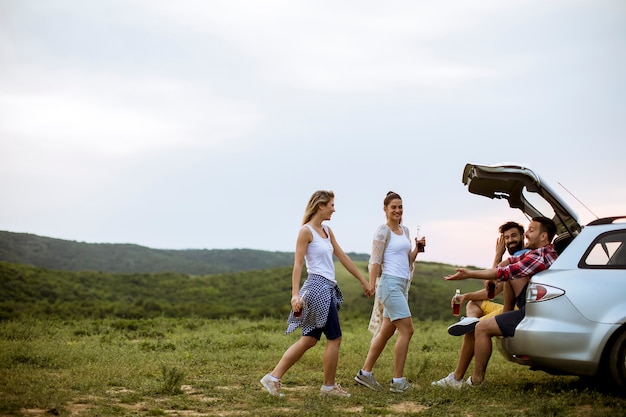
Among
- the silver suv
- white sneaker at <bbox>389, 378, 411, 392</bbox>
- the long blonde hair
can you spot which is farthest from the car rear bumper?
the long blonde hair

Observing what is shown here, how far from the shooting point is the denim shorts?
28.9ft

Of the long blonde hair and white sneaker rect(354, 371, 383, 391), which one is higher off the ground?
the long blonde hair

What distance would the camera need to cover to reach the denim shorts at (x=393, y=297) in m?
8.82

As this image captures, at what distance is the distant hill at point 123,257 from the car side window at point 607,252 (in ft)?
117

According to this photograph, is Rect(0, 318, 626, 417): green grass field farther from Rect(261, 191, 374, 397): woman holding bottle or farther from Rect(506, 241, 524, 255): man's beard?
Rect(506, 241, 524, 255): man's beard

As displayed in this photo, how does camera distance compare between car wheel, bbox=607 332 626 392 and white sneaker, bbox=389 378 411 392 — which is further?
white sneaker, bbox=389 378 411 392

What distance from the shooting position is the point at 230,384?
31.9ft

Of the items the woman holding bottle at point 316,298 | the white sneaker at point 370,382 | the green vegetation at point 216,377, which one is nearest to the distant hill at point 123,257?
the green vegetation at point 216,377

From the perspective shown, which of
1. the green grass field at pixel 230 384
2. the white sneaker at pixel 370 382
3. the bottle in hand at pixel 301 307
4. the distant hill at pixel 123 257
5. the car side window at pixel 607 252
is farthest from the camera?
the distant hill at pixel 123 257

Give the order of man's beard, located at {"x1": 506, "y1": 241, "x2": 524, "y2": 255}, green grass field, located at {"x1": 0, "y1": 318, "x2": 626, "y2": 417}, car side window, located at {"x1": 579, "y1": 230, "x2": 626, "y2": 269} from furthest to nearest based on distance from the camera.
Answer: man's beard, located at {"x1": 506, "y1": 241, "x2": 524, "y2": 255}, car side window, located at {"x1": 579, "y1": 230, "x2": 626, "y2": 269}, green grass field, located at {"x1": 0, "y1": 318, "x2": 626, "y2": 417}

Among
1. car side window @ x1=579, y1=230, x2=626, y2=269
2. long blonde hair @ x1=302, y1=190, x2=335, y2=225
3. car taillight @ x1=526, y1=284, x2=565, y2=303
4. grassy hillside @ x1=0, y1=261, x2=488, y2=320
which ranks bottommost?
grassy hillside @ x1=0, y1=261, x2=488, y2=320

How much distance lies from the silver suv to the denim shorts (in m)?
1.21

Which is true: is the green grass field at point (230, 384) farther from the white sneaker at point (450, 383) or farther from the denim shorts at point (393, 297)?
the denim shorts at point (393, 297)

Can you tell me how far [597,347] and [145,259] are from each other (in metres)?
52.7
